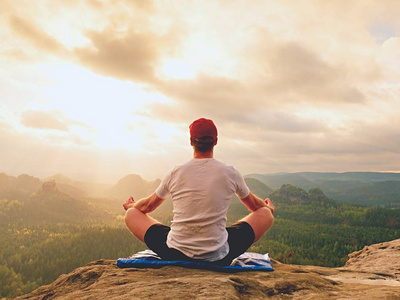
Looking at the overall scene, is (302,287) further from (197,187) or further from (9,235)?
(9,235)

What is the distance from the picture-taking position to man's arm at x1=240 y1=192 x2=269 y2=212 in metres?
6.77

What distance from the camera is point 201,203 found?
5754 millimetres

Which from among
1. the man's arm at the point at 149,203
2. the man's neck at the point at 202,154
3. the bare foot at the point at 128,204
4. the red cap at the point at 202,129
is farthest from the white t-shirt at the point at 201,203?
the bare foot at the point at 128,204

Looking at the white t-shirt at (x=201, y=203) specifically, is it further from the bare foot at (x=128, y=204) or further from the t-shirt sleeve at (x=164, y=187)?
the bare foot at (x=128, y=204)

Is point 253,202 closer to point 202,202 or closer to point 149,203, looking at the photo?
point 202,202

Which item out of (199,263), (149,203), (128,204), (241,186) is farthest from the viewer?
(128,204)

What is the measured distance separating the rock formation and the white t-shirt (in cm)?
58

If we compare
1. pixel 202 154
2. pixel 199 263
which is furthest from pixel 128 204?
pixel 202 154

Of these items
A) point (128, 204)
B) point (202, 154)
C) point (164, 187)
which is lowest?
point (128, 204)

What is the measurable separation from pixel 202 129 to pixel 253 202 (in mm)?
2364

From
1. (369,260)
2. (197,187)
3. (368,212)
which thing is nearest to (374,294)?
(197,187)

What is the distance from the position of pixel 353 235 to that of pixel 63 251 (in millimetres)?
122287

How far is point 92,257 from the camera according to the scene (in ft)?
294

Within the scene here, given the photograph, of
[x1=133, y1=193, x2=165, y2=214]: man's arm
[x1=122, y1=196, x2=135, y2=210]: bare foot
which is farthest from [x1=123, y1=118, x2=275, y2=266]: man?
[x1=122, y1=196, x2=135, y2=210]: bare foot
